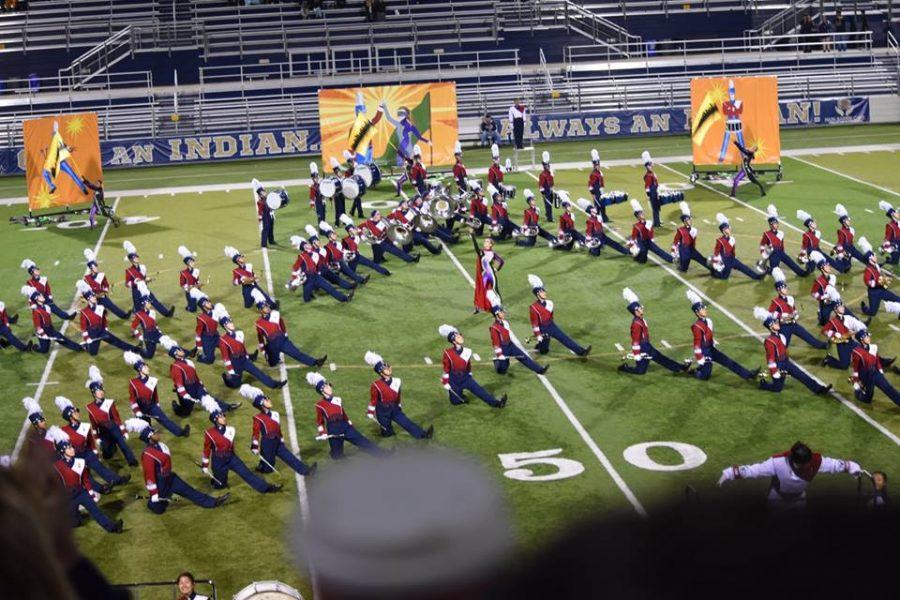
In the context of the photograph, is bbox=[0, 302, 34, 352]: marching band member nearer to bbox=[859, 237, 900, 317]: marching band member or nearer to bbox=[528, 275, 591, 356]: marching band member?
bbox=[528, 275, 591, 356]: marching band member

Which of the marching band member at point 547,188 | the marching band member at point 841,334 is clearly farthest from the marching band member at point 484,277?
the marching band member at point 547,188

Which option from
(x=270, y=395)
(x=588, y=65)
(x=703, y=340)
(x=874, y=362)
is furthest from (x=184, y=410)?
(x=588, y=65)

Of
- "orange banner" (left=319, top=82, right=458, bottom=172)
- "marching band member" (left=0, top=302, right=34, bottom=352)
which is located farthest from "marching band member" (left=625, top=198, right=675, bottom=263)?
"marching band member" (left=0, top=302, right=34, bottom=352)

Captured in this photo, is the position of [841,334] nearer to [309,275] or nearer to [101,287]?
[309,275]

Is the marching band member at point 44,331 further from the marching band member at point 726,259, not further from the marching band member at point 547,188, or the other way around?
the marching band member at point 547,188

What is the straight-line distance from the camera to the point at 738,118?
30.4m

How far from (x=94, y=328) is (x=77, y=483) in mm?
6755

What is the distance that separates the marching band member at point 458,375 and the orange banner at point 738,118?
1603 centimetres

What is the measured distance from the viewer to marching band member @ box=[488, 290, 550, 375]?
17359 mm

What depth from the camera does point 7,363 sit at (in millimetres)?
19375

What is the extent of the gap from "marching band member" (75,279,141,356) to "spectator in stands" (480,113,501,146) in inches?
810

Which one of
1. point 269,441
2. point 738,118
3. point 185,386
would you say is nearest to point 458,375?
point 269,441

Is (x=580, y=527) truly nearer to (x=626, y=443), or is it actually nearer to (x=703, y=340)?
(x=626, y=443)

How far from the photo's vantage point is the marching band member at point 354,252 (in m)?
23.0
